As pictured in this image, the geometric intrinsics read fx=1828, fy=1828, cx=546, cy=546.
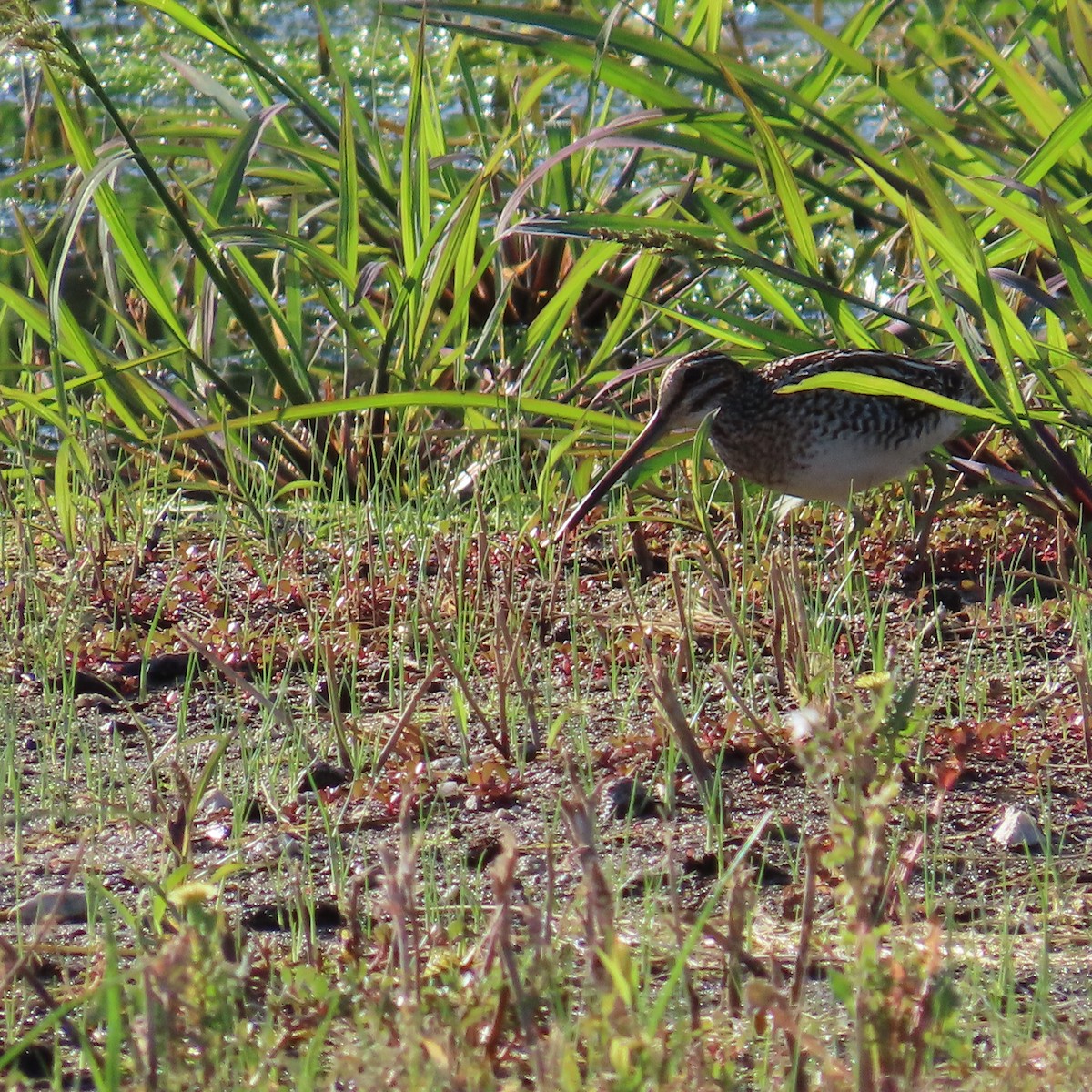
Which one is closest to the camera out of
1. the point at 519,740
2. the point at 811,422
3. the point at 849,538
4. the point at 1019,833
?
the point at 1019,833

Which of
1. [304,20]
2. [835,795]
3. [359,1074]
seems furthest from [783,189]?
[304,20]

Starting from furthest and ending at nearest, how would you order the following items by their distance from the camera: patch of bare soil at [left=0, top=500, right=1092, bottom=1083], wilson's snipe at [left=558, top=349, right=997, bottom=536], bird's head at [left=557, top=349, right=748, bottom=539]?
bird's head at [left=557, top=349, right=748, bottom=539], wilson's snipe at [left=558, top=349, right=997, bottom=536], patch of bare soil at [left=0, top=500, right=1092, bottom=1083]

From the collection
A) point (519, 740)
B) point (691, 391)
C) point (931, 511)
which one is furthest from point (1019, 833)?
point (691, 391)

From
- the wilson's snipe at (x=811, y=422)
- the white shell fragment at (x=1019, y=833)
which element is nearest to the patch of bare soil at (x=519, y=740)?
the white shell fragment at (x=1019, y=833)

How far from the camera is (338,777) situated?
11.0 ft

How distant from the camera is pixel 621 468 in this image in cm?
452

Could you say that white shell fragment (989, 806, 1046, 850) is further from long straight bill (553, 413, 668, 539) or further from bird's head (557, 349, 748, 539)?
bird's head (557, 349, 748, 539)

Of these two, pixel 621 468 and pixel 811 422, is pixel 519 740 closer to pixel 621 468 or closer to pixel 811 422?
pixel 621 468

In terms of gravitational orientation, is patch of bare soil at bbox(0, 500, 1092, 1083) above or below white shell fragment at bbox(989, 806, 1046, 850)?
above

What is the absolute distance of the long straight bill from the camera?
14.6 ft

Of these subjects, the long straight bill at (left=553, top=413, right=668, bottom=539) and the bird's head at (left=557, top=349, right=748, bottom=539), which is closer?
the long straight bill at (left=553, top=413, right=668, bottom=539)

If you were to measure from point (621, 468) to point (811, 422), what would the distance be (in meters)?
0.48

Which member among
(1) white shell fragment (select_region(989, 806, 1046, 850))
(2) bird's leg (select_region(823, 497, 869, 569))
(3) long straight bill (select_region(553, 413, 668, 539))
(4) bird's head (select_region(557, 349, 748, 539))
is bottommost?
(1) white shell fragment (select_region(989, 806, 1046, 850))

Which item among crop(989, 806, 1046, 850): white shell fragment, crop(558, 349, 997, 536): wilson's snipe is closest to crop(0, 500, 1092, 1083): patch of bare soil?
crop(989, 806, 1046, 850): white shell fragment
